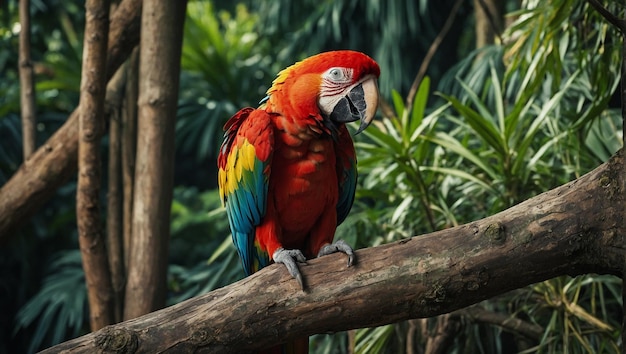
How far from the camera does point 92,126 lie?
165 cm

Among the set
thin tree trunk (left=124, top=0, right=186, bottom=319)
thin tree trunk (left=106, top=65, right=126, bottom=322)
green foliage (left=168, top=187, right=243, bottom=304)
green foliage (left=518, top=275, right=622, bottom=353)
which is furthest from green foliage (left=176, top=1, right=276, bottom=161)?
green foliage (left=518, top=275, right=622, bottom=353)

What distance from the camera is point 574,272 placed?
1.10 m

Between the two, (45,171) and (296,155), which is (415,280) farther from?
(45,171)

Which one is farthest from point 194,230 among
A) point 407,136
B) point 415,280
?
point 415,280

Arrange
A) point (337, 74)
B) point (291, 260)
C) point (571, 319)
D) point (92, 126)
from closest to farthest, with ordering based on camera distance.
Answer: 1. point (291, 260)
2. point (337, 74)
3. point (92, 126)
4. point (571, 319)

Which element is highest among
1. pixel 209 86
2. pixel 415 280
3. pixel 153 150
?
pixel 209 86

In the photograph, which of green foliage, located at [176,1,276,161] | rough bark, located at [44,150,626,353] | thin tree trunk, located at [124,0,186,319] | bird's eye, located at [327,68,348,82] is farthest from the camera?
green foliage, located at [176,1,276,161]

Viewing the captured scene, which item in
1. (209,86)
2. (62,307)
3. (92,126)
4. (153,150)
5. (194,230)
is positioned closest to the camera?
(92,126)

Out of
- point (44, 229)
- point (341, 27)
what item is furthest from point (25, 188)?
point (341, 27)

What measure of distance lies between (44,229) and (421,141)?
2404 mm

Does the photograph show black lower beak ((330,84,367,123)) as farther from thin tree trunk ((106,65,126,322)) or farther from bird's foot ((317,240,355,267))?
thin tree trunk ((106,65,126,322))

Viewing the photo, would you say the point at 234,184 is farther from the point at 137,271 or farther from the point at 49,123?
the point at 49,123

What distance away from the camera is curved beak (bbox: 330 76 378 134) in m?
1.34

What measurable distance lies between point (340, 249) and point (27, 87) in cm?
113
